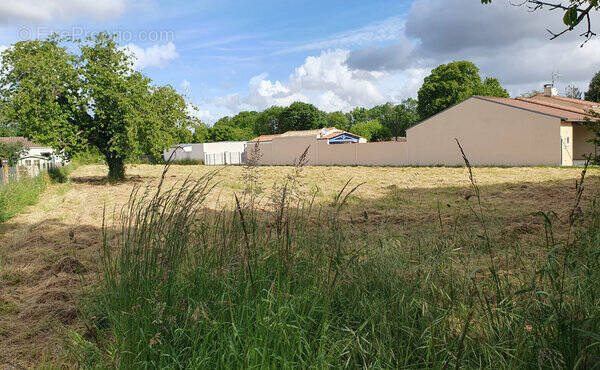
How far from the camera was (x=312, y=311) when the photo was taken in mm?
2381

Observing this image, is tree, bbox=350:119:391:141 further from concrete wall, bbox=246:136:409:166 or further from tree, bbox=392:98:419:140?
concrete wall, bbox=246:136:409:166

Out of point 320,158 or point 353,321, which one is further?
point 320,158

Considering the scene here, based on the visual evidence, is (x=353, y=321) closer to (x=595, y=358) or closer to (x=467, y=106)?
(x=595, y=358)

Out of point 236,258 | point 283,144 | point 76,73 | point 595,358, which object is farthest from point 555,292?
point 283,144

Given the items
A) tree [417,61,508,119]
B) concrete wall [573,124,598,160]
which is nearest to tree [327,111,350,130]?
tree [417,61,508,119]

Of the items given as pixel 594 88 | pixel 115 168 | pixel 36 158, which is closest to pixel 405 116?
pixel 594 88

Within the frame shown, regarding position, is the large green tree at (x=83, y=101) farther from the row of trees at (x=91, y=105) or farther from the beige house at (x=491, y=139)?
the beige house at (x=491, y=139)

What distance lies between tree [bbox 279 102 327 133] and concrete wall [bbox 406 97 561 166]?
1641 inches

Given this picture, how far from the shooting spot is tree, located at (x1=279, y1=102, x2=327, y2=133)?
69.5m

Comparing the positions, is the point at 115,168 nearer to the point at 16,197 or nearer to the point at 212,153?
the point at 16,197

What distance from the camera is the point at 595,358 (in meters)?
2.06

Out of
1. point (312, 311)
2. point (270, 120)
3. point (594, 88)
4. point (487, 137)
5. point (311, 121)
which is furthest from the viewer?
point (270, 120)

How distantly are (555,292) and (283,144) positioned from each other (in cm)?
3575

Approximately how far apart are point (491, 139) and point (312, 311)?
2534cm
